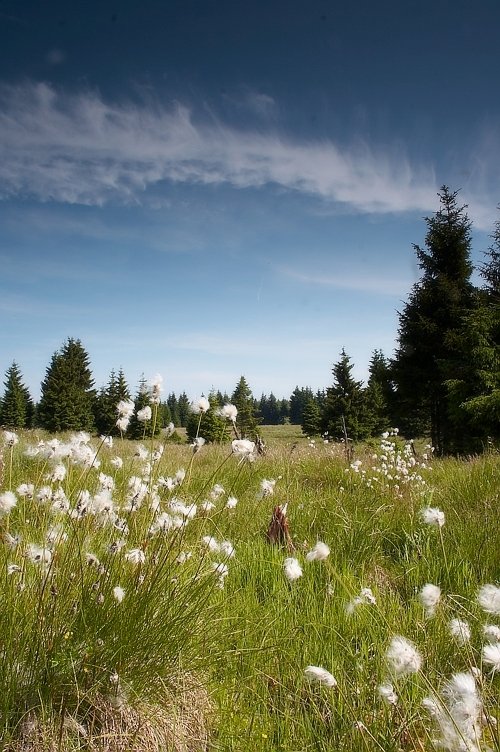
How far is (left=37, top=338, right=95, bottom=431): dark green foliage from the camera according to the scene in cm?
4891

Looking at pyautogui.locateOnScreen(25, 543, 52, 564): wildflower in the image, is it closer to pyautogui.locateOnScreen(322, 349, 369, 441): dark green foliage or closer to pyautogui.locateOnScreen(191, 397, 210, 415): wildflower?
pyautogui.locateOnScreen(191, 397, 210, 415): wildflower

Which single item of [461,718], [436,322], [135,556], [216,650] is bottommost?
[216,650]

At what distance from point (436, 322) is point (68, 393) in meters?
40.2

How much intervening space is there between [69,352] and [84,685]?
55.3 metres

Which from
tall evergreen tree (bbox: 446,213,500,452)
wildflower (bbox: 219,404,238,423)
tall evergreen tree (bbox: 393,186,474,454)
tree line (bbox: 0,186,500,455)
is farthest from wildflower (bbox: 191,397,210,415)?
tall evergreen tree (bbox: 393,186,474,454)

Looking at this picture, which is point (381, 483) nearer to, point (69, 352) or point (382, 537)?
point (382, 537)

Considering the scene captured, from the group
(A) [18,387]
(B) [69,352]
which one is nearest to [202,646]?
(B) [69,352]

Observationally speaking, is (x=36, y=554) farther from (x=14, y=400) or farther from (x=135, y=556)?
(x=14, y=400)

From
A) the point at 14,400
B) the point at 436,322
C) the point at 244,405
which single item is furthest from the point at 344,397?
the point at 14,400

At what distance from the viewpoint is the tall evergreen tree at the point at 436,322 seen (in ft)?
65.9

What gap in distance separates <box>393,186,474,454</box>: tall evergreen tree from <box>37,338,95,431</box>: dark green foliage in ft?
117

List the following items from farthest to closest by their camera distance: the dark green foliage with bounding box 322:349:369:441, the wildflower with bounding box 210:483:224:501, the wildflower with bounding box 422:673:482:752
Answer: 1. the dark green foliage with bounding box 322:349:369:441
2. the wildflower with bounding box 210:483:224:501
3. the wildflower with bounding box 422:673:482:752

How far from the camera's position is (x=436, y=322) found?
20547mm

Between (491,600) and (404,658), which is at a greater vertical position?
(491,600)
